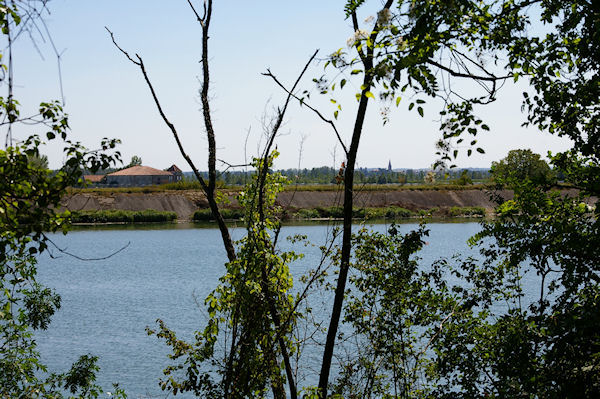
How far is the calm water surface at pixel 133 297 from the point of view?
14.6 metres

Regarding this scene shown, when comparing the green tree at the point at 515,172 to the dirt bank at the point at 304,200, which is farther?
the dirt bank at the point at 304,200

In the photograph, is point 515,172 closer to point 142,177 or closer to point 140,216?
point 140,216

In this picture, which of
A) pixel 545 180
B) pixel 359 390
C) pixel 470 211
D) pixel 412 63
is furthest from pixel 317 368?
pixel 470 211

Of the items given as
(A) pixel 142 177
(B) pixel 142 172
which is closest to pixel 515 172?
(A) pixel 142 177

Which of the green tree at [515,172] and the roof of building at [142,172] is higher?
the roof of building at [142,172]

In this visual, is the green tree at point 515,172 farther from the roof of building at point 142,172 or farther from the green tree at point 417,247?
the roof of building at point 142,172

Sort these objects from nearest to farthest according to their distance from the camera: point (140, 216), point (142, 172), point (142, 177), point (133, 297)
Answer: point (133, 297)
point (140, 216)
point (142, 177)
point (142, 172)

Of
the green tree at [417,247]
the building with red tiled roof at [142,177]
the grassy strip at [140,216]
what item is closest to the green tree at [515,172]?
the green tree at [417,247]

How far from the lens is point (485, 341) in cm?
495

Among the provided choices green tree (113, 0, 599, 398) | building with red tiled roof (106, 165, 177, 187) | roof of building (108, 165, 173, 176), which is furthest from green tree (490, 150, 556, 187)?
roof of building (108, 165, 173, 176)

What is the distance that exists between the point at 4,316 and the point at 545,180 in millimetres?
3873

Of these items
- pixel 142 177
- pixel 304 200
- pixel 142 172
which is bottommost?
pixel 304 200

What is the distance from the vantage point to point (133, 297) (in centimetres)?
2269

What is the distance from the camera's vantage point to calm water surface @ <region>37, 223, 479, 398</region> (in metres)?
14.6
